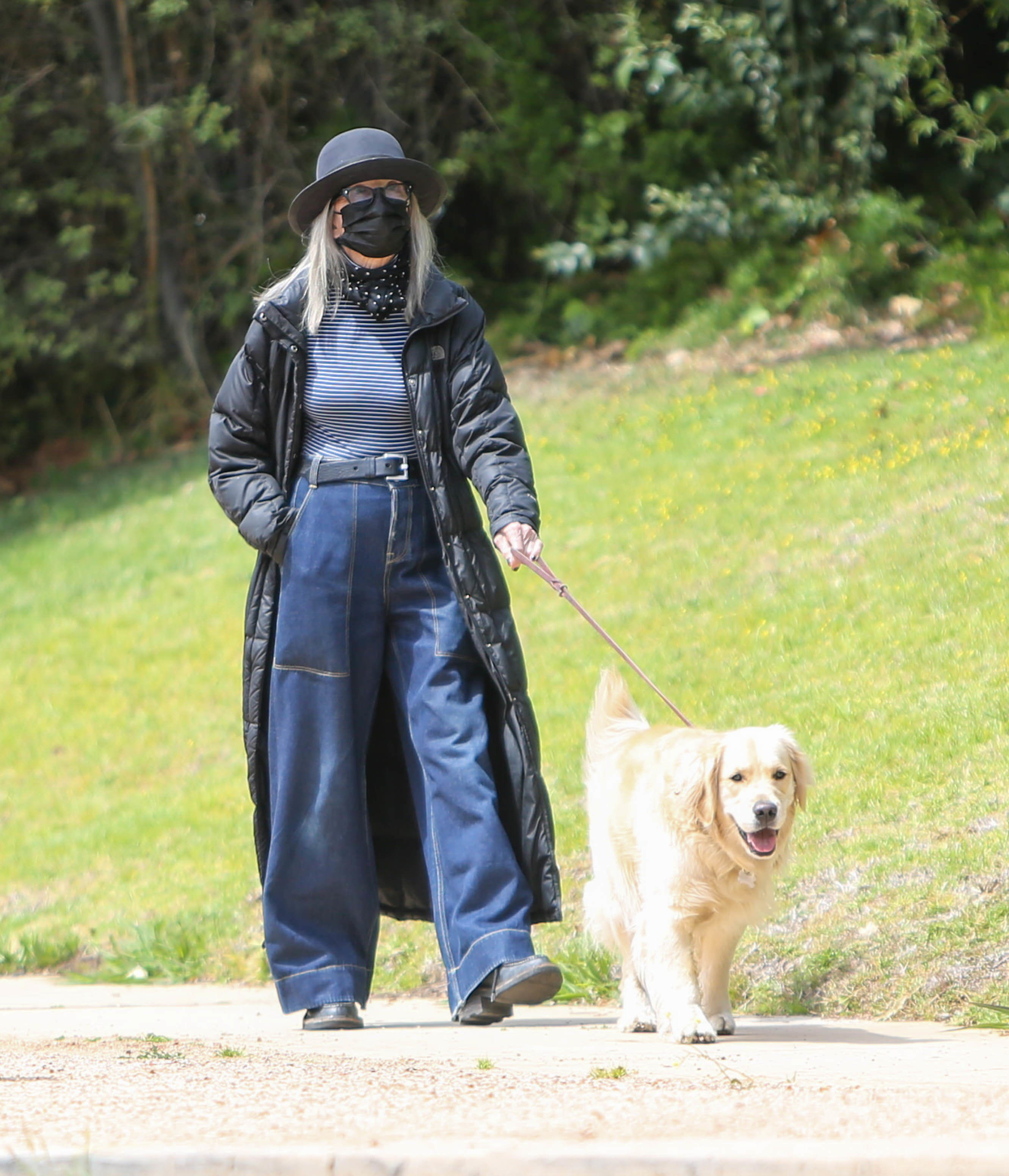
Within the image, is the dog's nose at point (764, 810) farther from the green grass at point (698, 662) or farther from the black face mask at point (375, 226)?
the black face mask at point (375, 226)

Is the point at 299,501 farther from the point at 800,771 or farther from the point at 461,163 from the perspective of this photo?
the point at 461,163

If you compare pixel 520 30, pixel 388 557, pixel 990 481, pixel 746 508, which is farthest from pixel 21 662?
pixel 520 30

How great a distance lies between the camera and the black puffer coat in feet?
15.0

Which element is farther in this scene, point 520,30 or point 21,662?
point 520,30

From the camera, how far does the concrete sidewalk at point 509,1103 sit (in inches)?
101

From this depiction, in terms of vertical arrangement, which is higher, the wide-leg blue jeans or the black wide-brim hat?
the black wide-brim hat

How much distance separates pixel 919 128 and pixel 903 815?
29.8 ft

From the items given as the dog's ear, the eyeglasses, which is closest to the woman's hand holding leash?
the dog's ear

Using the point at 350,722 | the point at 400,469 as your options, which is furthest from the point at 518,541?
the point at 350,722

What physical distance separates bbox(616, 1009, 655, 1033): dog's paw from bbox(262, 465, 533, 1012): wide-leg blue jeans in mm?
417

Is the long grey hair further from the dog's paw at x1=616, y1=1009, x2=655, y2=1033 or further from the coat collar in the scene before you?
the dog's paw at x1=616, y1=1009, x2=655, y2=1033

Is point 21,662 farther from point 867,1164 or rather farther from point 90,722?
point 867,1164

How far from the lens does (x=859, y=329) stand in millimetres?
13391

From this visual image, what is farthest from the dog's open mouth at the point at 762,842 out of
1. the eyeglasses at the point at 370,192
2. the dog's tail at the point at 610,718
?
the eyeglasses at the point at 370,192
